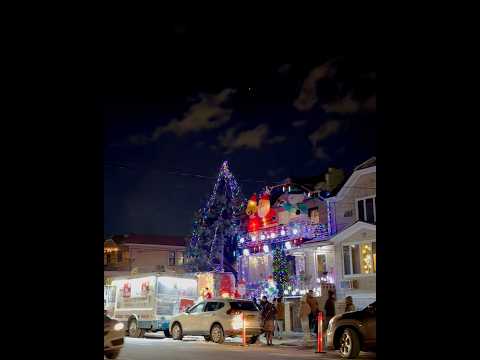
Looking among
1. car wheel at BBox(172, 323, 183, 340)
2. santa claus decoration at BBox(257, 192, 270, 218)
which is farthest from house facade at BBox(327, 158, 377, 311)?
car wheel at BBox(172, 323, 183, 340)

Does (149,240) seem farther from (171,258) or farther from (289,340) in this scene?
(289,340)

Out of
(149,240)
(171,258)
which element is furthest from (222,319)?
(149,240)

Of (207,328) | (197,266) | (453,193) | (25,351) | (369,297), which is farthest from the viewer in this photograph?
(197,266)

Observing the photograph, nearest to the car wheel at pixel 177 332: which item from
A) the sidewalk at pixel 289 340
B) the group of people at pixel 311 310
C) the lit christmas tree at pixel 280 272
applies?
the sidewalk at pixel 289 340

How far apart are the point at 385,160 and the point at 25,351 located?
1.68 m

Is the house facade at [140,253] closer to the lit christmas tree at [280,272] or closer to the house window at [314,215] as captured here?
the house window at [314,215]

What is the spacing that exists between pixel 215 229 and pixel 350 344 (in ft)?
96.1

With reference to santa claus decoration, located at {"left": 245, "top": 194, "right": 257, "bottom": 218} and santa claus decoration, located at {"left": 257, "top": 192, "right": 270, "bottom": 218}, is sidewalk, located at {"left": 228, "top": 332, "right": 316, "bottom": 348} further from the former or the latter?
santa claus decoration, located at {"left": 245, "top": 194, "right": 257, "bottom": 218}

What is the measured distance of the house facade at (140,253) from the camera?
58.1 metres

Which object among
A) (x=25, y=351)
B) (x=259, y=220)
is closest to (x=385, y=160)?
(x=25, y=351)

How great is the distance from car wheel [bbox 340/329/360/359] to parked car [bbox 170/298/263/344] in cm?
627

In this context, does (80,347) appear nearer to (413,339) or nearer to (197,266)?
(413,339)

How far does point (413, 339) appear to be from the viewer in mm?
2381

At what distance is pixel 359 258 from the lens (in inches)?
1185
